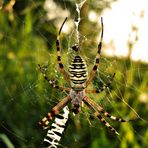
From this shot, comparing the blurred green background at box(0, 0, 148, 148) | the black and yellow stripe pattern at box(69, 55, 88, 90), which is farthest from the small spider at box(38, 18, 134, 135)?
the blurred green background at box(0, 0, 148, 148)

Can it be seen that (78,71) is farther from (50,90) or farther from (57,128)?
(50,90)

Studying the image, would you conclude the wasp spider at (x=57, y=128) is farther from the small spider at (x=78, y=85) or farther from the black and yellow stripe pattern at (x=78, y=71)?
the black and yellow stripe pattern at (x=78, y=71)

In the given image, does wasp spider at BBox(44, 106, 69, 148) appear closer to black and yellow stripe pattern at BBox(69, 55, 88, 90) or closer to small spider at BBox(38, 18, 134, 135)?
small spider at BBox(38, 18, 134, 135)

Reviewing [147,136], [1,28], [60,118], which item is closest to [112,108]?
[147,136]

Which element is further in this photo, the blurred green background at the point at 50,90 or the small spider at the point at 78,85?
the blurred green background at the point at 50,90

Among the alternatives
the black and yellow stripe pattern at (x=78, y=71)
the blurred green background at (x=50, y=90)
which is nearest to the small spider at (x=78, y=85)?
the black and yellow stripe pattern at (x=78, y=71)
